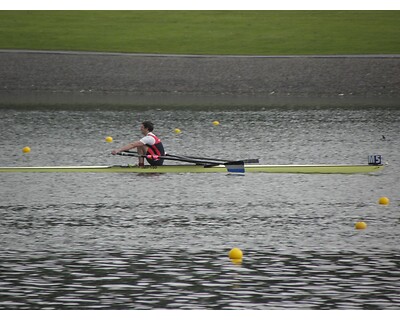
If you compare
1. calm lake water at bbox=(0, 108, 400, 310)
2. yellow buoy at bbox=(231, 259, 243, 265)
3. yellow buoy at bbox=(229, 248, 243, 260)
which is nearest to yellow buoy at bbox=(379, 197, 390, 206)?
calm lake water at bbox=(0, 108, 400, 310)

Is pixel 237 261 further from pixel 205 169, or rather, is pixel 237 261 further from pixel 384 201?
pixel 205 169

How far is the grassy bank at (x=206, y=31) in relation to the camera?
265 ft

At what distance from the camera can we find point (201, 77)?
70.6m

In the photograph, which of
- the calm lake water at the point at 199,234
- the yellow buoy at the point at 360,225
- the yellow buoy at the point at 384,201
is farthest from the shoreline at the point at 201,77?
the yellow buoy at the point at 360,225

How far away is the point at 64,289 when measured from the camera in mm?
15695

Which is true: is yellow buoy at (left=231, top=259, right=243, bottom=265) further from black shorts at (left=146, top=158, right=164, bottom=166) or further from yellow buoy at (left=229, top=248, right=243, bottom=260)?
black shorts at (left=146, top=158, right=164, bottom=166)

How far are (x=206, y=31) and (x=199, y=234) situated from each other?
Result: 2713 inches

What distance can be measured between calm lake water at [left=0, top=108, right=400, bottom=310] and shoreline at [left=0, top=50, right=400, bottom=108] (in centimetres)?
3087

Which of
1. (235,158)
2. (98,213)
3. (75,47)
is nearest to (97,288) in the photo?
(98,213)

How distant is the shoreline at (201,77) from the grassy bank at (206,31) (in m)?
5.71

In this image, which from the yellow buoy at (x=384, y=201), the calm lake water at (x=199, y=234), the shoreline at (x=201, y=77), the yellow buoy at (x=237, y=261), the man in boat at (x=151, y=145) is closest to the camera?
the calm lake water at (x=199, y=234)

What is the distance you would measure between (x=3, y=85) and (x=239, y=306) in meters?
57.3

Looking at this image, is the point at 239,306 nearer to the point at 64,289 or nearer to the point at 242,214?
the point at 64,289

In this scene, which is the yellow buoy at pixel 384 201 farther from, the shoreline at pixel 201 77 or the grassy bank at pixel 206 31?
the grassy bank at pixel 206 31
